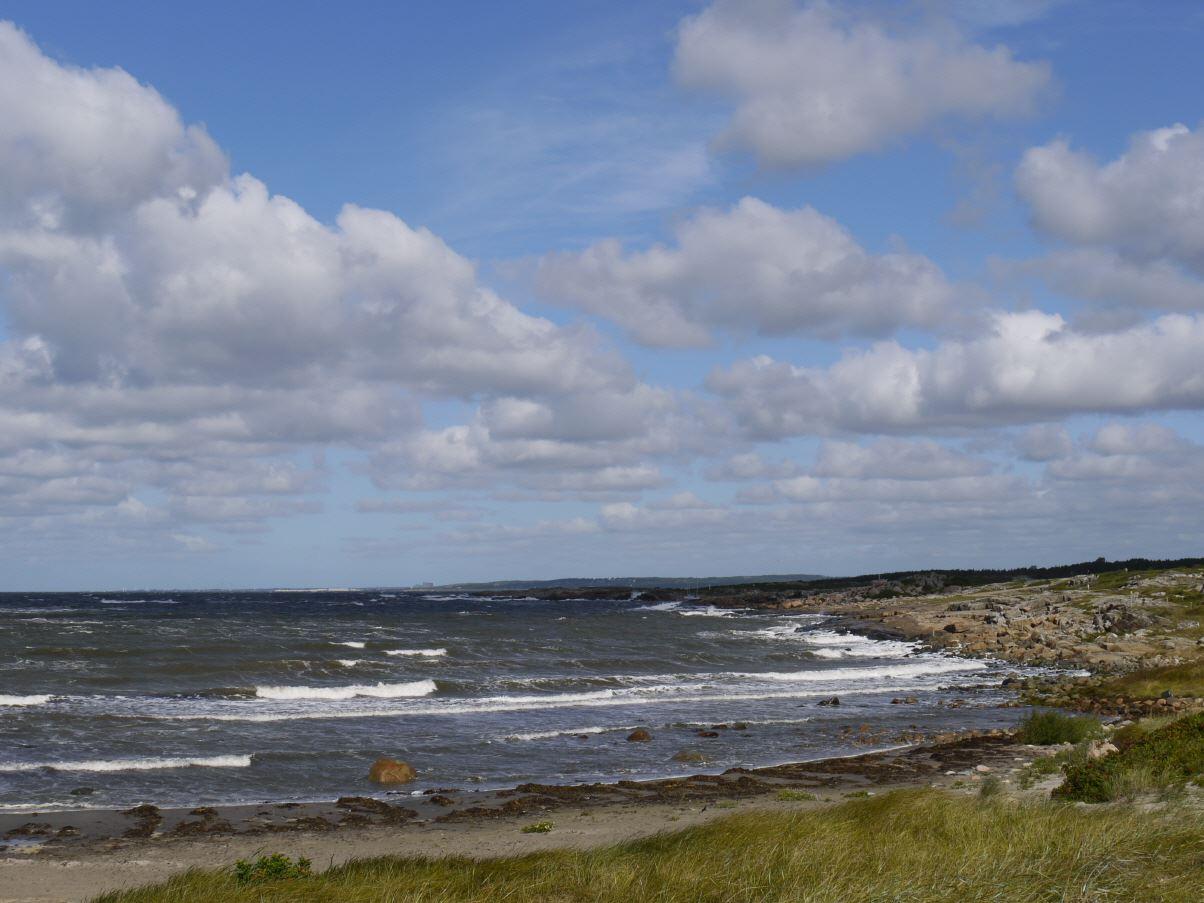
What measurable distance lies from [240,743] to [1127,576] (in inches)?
3493

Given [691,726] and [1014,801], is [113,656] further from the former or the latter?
[1014,801]

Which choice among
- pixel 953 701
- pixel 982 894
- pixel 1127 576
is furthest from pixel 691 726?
pixel 1127 576

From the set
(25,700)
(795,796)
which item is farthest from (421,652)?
(795,796)

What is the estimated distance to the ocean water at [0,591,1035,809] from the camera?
2459cm

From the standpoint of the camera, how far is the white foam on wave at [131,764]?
79.3 feet

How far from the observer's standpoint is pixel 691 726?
32.3 meters

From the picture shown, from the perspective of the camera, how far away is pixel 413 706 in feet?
123

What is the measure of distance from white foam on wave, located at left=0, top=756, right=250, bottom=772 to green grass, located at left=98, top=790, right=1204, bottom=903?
1355 cm

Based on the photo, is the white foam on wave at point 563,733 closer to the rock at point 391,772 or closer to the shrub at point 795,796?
the rock at point 391,772

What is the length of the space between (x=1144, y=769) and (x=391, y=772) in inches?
626

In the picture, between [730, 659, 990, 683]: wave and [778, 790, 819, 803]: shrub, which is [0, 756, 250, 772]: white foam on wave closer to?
[778, 790, 819, 803]: shrub

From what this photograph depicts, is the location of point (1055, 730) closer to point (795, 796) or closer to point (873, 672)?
point (795, 796)

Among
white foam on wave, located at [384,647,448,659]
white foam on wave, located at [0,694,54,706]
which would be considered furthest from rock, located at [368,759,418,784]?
white foam on wave, located at [384,647,448,659]

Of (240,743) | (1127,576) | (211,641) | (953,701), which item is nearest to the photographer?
(240,743)
